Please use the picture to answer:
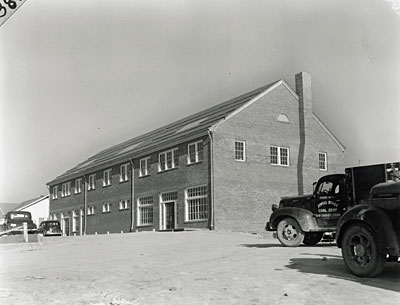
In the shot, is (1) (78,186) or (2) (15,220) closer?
(2) (15,220)

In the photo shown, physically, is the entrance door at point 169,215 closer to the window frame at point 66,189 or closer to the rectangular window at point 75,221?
the rectangular window at point 75,221

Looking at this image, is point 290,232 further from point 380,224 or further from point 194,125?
point 194,125

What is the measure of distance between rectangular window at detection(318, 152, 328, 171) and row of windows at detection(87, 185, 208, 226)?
9288mm

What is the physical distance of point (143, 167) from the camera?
116 feet

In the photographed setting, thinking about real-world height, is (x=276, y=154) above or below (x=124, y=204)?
above

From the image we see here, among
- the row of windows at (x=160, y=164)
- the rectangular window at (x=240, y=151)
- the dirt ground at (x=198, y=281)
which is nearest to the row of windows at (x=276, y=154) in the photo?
the rectangular window at (x=240, y=151)

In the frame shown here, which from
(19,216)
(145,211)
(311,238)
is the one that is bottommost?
(311,238)

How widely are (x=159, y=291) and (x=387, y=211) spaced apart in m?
3.97

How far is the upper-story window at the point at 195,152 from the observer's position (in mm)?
29312

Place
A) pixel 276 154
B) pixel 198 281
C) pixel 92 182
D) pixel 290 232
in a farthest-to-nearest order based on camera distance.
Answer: pixel 92 182 → pixel 276 154 → pixel 290 232 → pixel 198 281

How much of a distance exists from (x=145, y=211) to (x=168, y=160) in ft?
14.7

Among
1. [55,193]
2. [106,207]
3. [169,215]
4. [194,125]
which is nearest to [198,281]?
[169,215]

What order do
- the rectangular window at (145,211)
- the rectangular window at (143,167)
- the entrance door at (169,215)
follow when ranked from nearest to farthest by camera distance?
1. the entrance door at (169,215)
2. the rectangular window at (145,211)
3. the rectangular window at (143,167)

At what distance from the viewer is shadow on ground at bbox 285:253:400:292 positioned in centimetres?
795
